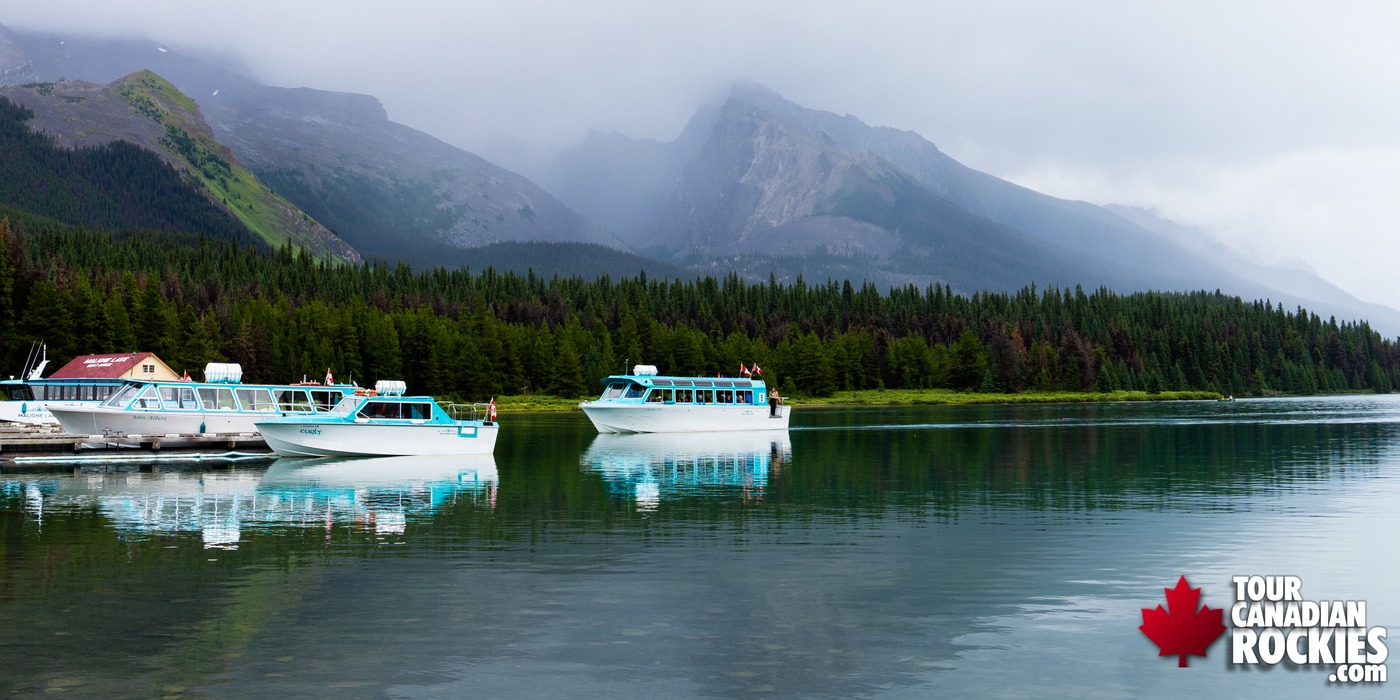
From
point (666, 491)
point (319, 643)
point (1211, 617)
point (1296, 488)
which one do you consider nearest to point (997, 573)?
point (1211, 617)

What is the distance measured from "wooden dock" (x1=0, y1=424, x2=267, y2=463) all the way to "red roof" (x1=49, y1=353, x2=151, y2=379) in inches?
1548

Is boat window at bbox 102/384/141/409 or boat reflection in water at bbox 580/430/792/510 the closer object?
boat reflection in water at bbox 580/430/792/510

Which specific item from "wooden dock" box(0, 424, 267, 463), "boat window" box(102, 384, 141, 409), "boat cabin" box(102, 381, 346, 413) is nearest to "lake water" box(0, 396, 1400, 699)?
"wooden dock" box(0, 424, 267, 463)

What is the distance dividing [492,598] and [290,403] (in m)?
53.0

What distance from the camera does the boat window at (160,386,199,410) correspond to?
2653 inches

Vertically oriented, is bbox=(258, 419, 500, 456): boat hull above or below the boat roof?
below

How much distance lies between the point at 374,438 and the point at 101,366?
56.2m

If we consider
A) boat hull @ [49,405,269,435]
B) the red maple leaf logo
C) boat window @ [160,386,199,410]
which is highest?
boat window @ [160,386,199,410]

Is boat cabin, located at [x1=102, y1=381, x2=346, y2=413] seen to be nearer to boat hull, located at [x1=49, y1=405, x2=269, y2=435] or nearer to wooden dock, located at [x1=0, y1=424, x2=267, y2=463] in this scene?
boat hull, located at [x1=49, y1=405, x2=269, y2=435]

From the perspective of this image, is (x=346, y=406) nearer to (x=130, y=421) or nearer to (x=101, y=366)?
(x=130, y=421)

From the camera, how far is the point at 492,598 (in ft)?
72.5

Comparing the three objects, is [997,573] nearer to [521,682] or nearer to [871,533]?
[871,533]

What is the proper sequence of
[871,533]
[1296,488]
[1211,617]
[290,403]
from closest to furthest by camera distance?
1. [1211,617]
2. [871,533]
3. [1296,488]
4. [290,403]

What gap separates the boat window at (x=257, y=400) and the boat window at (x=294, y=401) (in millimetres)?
569
